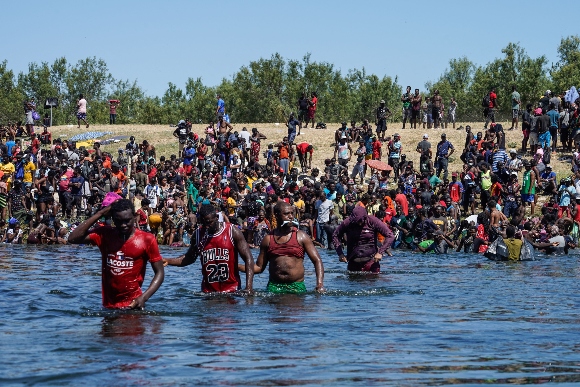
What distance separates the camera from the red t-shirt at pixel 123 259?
1030 cm

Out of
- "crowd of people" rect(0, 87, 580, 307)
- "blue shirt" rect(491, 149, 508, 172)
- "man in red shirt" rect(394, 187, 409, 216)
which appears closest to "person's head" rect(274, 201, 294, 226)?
"crowd of people" rect(0, 87, 580, 307)

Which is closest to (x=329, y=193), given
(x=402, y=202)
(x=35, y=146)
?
(x=402, y=202)

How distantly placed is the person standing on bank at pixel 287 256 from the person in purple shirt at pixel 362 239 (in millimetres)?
3627

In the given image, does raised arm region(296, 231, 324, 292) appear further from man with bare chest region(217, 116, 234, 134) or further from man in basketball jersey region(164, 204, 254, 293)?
man with bare chest region(217, 116, 234, 134)

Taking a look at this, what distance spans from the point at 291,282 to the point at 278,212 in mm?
990

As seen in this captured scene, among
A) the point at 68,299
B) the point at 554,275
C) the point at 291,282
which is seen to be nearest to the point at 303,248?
the point at 291,282

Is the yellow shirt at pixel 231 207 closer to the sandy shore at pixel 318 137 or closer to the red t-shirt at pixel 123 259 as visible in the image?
the sandy shore at pixel 318 137

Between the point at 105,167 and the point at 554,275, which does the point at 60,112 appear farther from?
the point at 554,275

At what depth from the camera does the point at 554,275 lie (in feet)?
60.7

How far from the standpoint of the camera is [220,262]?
39.9 feet

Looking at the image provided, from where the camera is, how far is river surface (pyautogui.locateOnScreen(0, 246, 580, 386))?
332 inches

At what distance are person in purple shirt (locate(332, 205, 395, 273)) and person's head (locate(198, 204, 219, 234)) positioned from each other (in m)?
4.93

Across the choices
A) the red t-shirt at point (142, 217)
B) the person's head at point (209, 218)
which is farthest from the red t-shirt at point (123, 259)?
the red t-shirt at point (142, 217)

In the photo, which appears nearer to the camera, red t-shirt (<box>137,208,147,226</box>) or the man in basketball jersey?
the man in basketball jersey
